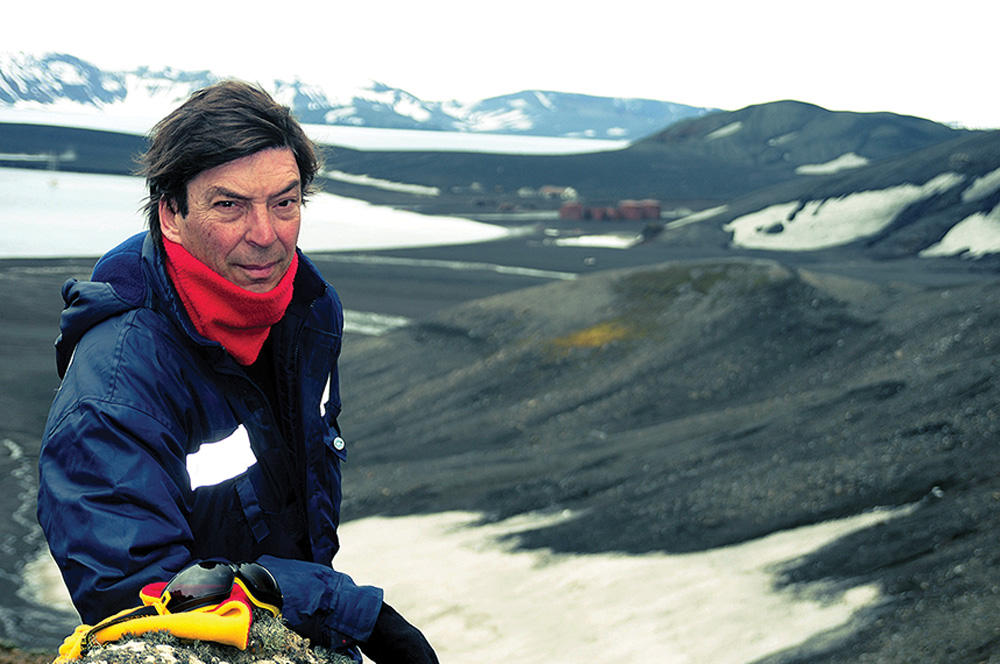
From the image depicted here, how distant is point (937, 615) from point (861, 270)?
18.7m

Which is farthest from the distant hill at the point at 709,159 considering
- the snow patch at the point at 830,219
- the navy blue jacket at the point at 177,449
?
the navy blue jacket at the point at 177,449

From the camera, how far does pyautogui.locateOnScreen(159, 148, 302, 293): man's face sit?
169 cm

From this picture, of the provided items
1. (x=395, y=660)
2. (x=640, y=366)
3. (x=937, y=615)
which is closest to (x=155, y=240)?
(x=395, y=660)

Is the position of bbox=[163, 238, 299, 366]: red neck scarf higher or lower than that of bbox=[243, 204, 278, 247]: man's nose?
lower

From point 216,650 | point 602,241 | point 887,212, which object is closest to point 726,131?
point 602,241

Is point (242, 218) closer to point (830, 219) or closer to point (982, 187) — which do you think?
point (982, 187)

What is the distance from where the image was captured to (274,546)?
1825 mm

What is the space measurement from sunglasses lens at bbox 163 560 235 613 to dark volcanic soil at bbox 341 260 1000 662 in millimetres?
3606

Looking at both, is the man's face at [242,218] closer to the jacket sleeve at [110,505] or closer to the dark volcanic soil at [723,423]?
the jacket sleeve at [110,505]

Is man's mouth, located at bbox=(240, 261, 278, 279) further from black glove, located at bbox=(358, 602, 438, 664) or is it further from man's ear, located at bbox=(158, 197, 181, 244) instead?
black glove, located at bbox=(358, 602, 438, 664)

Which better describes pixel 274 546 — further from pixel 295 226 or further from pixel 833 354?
pixel 833 354

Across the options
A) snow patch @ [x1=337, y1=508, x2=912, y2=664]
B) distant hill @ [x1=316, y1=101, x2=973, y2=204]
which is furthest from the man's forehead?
distant hill @ [x1=316, y1=101, x2=973, y2=204]

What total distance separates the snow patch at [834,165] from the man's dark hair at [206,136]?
2427 inches

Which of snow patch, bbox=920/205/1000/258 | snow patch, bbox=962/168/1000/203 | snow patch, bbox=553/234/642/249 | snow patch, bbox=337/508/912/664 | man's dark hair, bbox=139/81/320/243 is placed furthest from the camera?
snow patch, bbox=553/234/642/249
